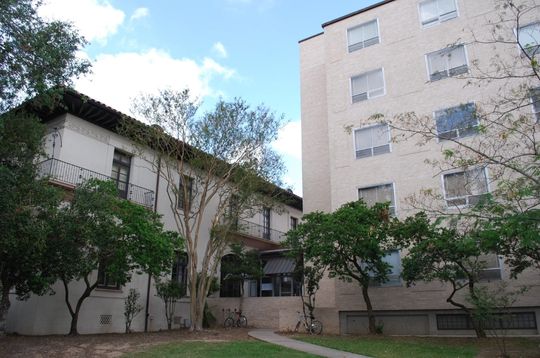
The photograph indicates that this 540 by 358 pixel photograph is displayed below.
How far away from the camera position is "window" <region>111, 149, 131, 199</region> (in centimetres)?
2091

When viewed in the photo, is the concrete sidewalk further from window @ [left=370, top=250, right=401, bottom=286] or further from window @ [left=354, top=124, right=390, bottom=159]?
window @ [left=354, top=124, right=390, bottom=159]

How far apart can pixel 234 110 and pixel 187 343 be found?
9.78 metres

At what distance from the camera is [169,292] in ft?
66.9

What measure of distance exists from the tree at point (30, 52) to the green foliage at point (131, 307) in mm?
10213

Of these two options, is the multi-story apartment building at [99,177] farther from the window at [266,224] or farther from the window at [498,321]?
the window at [498,321]

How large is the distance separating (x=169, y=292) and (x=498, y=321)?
44.4ft

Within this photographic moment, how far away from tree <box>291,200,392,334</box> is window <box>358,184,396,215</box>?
3231mm

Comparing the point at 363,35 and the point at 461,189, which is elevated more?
the point at 363,35

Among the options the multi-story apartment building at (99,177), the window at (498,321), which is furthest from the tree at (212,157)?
the window at (498,321)

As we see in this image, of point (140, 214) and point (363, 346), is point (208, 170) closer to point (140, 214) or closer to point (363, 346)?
point (140, 214)

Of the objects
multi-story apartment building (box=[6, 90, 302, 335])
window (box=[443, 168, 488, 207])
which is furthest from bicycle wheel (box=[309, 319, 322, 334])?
window (box=[443, 168, 488, 207])

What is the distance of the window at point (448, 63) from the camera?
20623 millimetres

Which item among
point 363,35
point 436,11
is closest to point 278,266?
point 363,35

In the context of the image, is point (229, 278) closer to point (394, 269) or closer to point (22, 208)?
point (394, 269)
